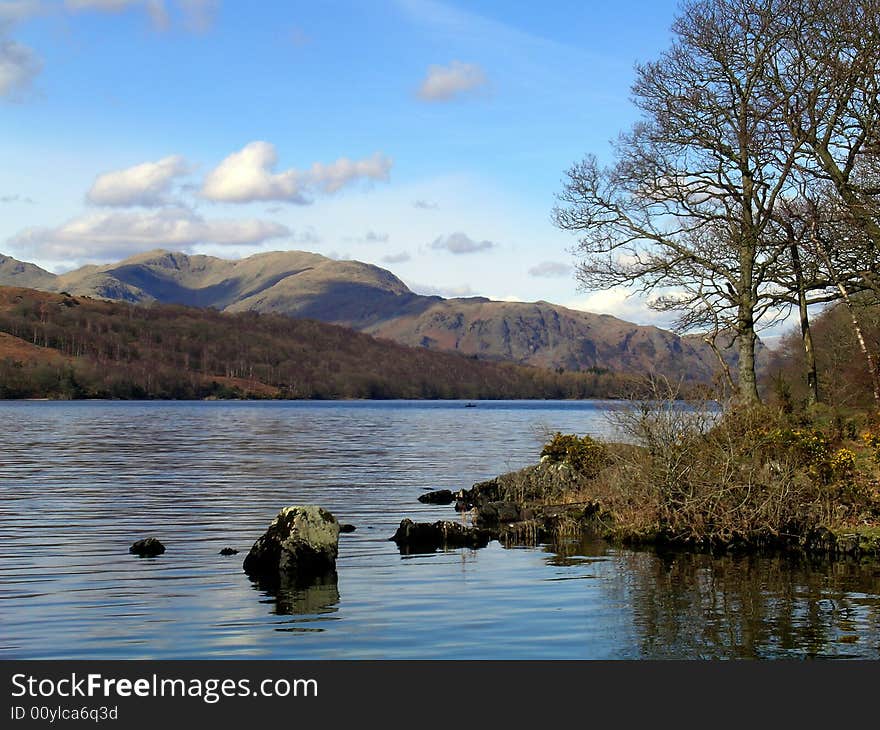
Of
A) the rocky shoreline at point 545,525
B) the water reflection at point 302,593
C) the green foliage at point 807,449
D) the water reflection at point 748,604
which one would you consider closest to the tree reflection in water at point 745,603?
the water reflection at point 748,604

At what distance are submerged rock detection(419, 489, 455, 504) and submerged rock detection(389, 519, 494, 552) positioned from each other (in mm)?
10597

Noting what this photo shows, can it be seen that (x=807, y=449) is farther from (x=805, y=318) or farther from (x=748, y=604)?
(x=805, y=318)

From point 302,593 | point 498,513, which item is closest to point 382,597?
point 302,593

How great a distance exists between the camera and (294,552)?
22.2 metres

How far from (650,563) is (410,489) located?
2153 centimetres

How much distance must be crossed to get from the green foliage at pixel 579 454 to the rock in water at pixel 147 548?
14.6 m

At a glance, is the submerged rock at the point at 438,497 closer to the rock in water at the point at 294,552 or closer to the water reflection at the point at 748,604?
the water reflection at the point at 748,604

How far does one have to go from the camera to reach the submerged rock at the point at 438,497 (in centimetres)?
3859

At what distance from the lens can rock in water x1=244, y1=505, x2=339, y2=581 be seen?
72.5ft

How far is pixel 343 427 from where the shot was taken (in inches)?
4515

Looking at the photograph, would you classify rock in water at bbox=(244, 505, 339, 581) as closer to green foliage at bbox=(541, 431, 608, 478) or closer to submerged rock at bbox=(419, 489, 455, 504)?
green foliage at bbox=(541, 431, 608, 478)

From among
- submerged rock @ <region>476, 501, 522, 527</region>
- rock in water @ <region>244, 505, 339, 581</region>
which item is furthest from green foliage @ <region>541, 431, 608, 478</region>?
rock in water @ <region>244, 505, 339, 581</region>
